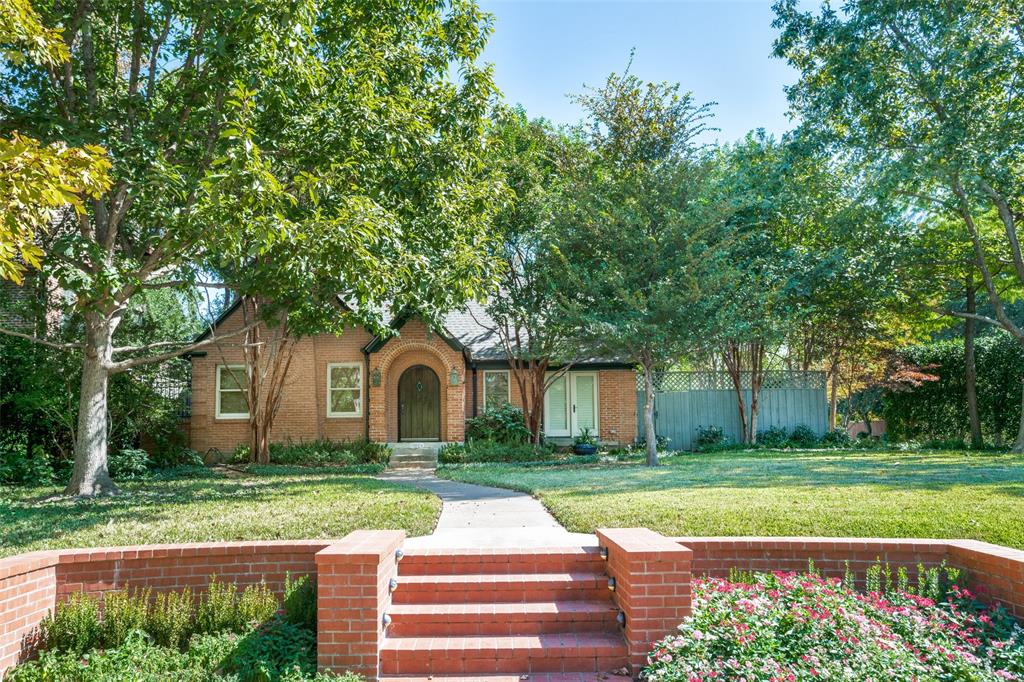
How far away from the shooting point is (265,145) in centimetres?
1055

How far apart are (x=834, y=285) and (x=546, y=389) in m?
8.43

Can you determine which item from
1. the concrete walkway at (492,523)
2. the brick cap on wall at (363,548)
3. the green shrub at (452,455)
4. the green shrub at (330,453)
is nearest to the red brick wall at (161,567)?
the brick cap on wall at (363,548)

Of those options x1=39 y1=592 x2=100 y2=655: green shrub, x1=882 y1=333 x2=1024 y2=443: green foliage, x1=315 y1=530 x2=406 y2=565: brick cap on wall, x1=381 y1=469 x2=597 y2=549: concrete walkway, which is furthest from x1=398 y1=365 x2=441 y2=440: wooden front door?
x1=882 y1=333 x2=1024 y2=443: green foliage

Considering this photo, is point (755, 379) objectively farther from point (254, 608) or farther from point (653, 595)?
point (254, 608)

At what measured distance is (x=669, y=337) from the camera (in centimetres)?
1451

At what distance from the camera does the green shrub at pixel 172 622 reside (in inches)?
202

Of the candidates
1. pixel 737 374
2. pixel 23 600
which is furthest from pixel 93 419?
pixel 737 374

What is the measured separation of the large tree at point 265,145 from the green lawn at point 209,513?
1.35 metres

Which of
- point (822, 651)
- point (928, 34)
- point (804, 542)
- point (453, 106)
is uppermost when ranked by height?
point (928, 34)

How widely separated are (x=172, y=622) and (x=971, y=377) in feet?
67.5

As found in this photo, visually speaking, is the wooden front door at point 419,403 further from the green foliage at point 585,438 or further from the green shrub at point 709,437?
the green shrub at point 709,437

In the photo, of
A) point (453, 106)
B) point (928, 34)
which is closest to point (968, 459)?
point (928, 34)

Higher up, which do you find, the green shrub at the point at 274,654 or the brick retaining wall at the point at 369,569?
the brick retaining wall at the point at 369,569

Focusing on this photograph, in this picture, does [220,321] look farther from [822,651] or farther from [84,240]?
[822,651]
